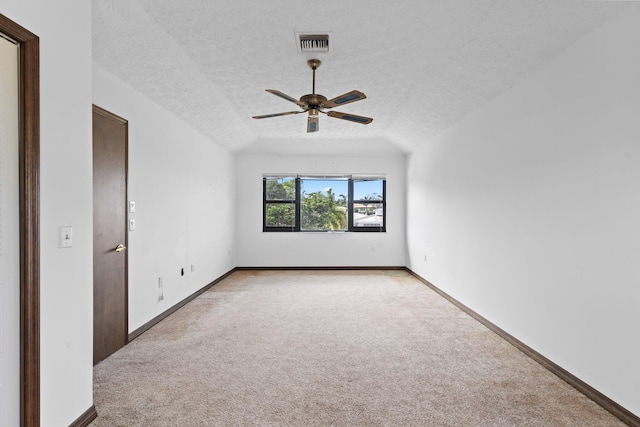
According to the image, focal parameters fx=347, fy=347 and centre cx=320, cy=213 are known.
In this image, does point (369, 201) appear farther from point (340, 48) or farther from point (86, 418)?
point (86, 418)

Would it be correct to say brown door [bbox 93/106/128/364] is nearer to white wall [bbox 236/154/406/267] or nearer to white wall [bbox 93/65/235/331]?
white wall [bbox 93/65/235/331]

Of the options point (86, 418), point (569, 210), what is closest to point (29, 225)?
point (86, 418)

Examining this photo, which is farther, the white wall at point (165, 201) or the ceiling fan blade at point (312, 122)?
the ceiling fan blade at point (312, 122)

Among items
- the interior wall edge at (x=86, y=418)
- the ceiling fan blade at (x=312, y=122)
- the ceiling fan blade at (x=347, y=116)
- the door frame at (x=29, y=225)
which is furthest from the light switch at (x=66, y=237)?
the ceiling fan blade at (x=347, y=116)

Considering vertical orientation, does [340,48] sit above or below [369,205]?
above

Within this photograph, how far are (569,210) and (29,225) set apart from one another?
10.4 feet

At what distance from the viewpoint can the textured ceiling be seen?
2.35 metres

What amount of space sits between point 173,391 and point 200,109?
10.4 feet

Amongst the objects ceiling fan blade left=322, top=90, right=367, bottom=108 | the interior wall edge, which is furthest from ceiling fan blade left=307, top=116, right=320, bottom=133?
the interior wall edge

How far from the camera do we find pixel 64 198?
1.77 metres

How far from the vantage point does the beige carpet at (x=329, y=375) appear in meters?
2.02

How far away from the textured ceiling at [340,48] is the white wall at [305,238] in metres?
2.52

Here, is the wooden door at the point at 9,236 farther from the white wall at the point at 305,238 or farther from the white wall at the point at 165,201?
the white wall at the point at 305,238

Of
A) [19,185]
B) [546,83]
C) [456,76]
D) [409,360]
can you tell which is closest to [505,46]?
[546,83]
